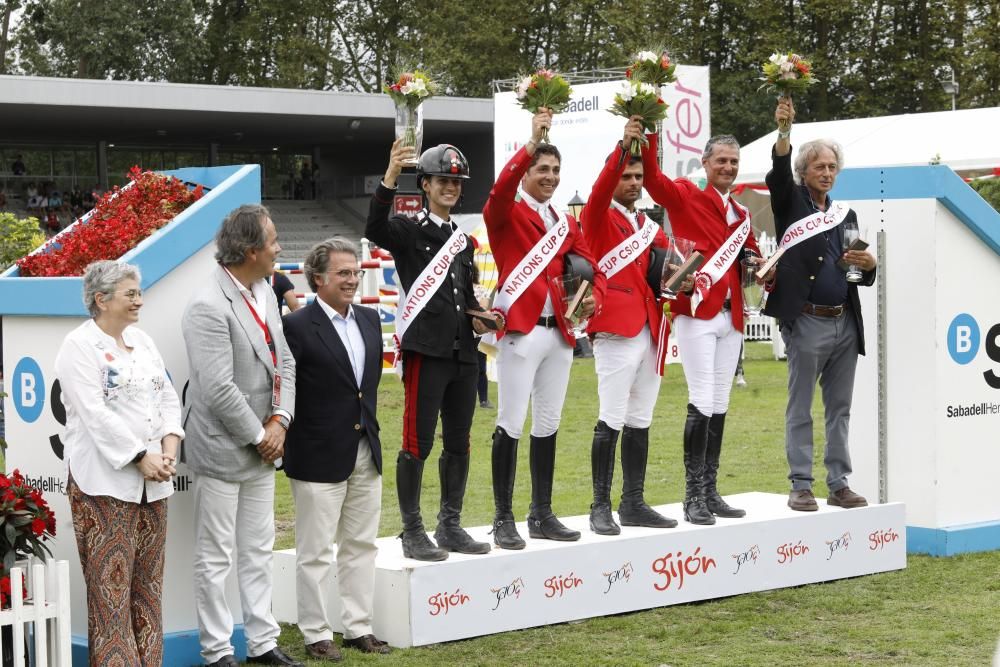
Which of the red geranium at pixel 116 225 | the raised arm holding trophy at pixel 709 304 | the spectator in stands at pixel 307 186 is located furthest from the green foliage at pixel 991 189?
the spectator in stands at pixel 307 186

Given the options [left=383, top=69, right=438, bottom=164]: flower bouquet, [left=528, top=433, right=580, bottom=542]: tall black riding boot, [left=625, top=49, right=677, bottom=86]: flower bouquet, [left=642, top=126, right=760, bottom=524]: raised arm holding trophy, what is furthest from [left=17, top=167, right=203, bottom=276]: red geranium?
[left=642, top=126, right=760, bottom=524]: raised arm holding trophy

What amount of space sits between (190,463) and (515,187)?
181 centimetres

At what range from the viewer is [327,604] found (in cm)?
603

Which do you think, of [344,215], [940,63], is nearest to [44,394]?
[344,215]

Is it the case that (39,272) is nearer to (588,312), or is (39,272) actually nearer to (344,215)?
(588,312)

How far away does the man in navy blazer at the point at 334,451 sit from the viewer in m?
5.49

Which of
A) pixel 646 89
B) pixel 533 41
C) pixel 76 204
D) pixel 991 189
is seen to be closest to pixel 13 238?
pixel 646 89

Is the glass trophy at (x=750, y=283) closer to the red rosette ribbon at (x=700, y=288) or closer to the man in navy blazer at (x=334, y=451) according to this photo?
the red rosette ribbon at (x=700, y=288)

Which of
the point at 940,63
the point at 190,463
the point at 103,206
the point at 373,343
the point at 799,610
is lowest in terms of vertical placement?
the point at 799,610

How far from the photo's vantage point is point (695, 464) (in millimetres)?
6898

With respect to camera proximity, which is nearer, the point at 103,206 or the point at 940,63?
the point at 103,206

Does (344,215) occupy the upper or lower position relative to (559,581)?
upper

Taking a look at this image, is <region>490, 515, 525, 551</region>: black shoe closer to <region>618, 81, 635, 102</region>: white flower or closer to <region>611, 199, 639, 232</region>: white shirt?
<region>611, 199, 639, 232</region>: white shirt

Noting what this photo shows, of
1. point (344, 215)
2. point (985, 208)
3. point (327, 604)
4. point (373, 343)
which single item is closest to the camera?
point (373, 343)
